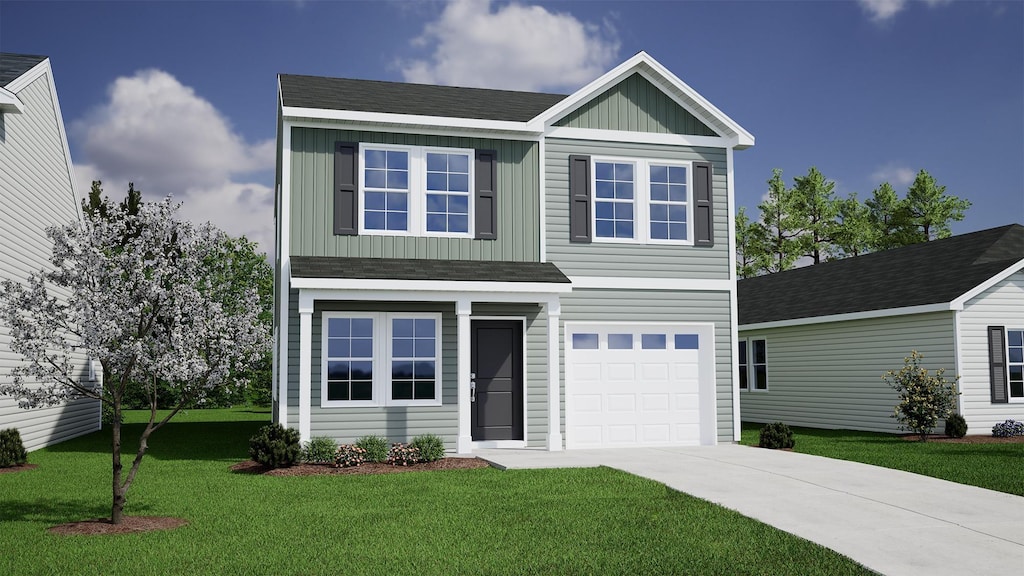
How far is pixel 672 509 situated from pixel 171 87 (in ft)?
78.3

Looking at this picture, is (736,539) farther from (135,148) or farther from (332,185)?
(135,148)

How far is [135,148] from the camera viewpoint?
1169 inches

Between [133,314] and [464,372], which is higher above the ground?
[133,314]

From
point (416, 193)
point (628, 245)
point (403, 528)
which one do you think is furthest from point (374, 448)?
point (628, 245)

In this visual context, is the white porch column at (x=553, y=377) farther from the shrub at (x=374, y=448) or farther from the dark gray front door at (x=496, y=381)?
the shrub at (x=374, y=448)

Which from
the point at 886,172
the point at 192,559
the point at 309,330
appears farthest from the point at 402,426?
the point at 886,172

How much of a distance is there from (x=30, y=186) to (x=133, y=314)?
10.5m

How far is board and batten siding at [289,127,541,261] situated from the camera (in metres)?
15.0

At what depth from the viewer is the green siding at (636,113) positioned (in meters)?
16.5

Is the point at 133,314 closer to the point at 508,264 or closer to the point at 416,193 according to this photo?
the point at 416,193

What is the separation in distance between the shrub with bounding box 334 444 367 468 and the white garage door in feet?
13.6

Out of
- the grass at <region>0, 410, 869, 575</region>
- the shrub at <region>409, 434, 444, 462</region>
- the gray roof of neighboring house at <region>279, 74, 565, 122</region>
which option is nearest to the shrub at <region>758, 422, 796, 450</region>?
the grass at <region>0, 410, 869, 575</region>

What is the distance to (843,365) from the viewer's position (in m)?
21.5

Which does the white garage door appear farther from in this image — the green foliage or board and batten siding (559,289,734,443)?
the green foliage
